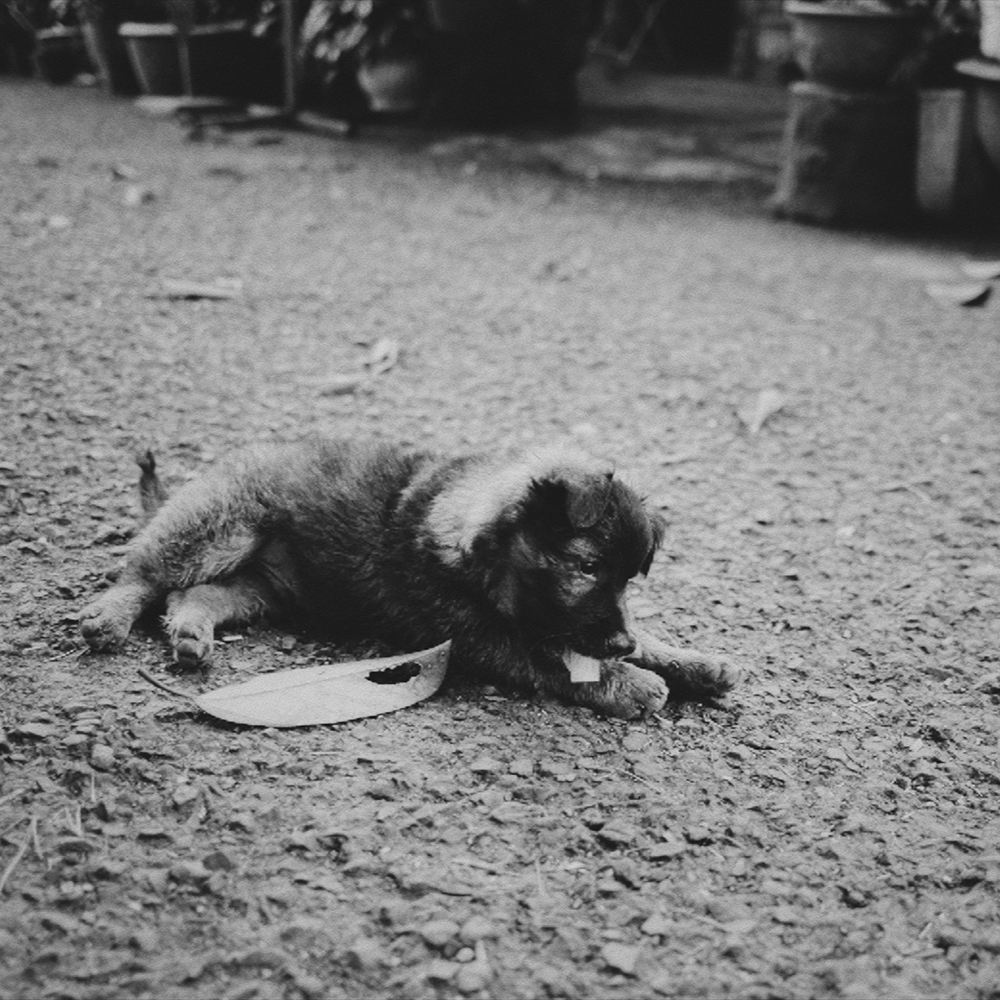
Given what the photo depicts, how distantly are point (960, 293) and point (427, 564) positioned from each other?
16.9 ft

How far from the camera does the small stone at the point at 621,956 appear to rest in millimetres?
2420

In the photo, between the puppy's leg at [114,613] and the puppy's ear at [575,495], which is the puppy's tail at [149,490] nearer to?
the puppy's leg at [114,613]

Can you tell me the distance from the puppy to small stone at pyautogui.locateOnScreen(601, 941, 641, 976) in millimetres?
896

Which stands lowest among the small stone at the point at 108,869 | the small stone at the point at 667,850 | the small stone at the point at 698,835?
the small stone at the point at 698,835

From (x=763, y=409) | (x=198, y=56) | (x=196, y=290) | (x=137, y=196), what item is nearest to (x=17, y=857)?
(x=763, y=409)

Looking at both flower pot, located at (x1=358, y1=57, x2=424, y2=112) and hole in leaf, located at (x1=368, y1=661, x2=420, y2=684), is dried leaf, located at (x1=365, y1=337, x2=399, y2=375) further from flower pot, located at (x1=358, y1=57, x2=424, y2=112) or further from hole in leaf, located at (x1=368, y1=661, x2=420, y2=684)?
flower pot, located at (x1=358, y1=57, x2=424, y2=112)

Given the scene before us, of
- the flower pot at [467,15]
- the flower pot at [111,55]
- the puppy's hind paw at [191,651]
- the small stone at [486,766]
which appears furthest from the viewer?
the flower pot at [111,55]

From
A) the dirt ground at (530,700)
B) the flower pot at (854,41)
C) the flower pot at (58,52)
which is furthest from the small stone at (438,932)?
the flower pot at (58,52)

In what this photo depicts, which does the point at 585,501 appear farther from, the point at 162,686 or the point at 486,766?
the point at 162,686

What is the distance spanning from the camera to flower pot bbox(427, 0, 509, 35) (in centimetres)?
1080

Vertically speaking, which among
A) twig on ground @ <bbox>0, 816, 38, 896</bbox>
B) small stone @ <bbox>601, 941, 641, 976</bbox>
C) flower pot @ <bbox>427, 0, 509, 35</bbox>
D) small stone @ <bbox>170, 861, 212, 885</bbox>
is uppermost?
flower pot @ <bbox>427, 0, 509, 35</bbox>

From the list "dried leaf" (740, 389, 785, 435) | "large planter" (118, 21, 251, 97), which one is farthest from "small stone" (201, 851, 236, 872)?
"large planter" (118, 21, 251, 97)

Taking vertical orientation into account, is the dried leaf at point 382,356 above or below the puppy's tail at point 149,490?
below

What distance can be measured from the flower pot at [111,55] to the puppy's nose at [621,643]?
1195 cm
